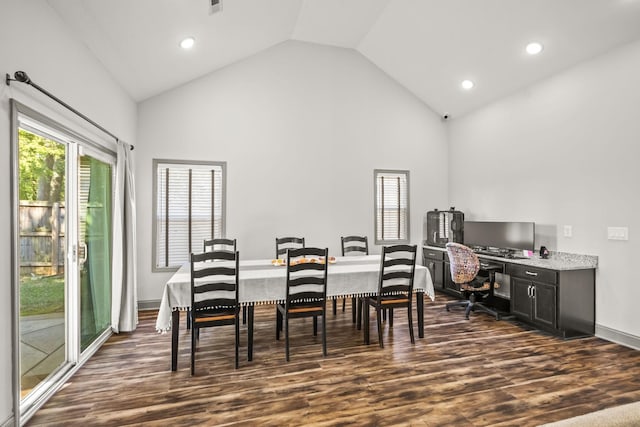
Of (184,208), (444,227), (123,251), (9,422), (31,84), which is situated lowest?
(9,422)

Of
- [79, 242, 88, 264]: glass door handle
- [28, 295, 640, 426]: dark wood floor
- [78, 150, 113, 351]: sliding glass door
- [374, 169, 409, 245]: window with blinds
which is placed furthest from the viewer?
[374, 169, 409, 245]: window with blinds

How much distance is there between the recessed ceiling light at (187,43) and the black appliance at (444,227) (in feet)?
14.7

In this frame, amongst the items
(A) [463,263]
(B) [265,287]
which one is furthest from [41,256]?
(A) [463,263]

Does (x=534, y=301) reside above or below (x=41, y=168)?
below

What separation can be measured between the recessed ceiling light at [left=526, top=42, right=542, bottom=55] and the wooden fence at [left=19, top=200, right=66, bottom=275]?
529 cm

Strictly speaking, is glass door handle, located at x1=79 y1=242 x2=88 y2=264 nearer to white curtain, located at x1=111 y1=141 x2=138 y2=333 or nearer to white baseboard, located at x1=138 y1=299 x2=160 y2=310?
white curtain, located at x1=111 y1=141 x2=138 y2=333

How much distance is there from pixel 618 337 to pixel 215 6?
5.42 m

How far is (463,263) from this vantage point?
467 centimetres

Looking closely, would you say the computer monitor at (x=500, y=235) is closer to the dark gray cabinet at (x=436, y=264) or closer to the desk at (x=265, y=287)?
the dark gray cabinet at (x=436, y=264)

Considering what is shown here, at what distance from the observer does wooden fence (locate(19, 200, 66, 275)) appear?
8.22 ft

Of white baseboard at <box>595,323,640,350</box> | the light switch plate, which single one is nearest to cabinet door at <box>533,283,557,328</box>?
white baseboard at <box>595,323,640,350</box>

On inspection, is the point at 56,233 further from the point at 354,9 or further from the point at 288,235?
the point at 354,9

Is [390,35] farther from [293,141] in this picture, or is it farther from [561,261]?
[561,261]

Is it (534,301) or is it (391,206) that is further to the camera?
(391,206)
